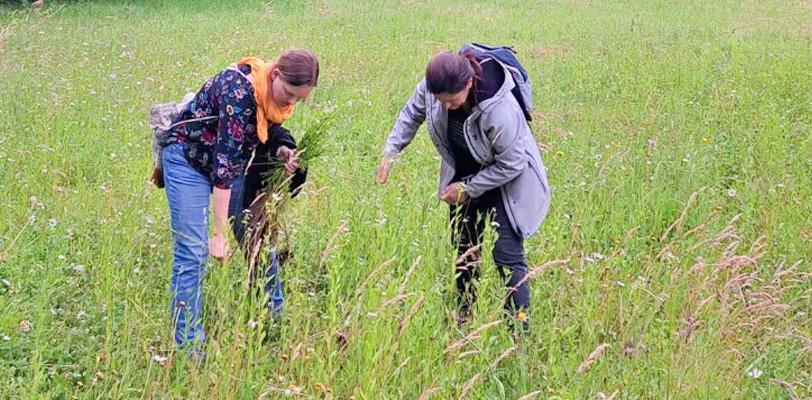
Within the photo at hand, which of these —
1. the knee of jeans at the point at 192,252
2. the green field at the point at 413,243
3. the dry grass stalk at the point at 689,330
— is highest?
the knee of jeans at the point at 192,252

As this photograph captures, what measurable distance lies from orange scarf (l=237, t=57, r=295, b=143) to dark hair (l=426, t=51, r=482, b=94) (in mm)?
656

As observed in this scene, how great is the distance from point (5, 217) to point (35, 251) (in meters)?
0.47

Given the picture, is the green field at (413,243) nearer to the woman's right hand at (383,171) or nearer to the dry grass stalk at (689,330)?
the dry grass stalk at (689,330)

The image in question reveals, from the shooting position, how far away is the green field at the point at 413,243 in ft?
9.55

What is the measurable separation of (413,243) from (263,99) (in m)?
1.22

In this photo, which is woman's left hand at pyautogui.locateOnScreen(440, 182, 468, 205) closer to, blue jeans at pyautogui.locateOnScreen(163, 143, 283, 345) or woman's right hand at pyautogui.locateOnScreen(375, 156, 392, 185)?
woman's right hand at pyautogui.locateOnScreen(375, 156, 392, 185)

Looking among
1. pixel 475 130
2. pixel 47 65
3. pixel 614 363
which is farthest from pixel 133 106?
pixel 614 363

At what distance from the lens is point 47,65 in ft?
25.4

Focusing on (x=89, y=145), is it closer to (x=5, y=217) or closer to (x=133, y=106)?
(x=133, y=106)

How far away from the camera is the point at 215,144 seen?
10.9ft

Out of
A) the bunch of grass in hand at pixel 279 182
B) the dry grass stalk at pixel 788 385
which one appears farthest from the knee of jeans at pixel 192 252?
the dry grass stalk at pixel 788 385

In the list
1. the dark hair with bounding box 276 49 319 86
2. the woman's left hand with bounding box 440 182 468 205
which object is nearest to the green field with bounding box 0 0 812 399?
the woman's left hand with bounding box 440 182 468 205

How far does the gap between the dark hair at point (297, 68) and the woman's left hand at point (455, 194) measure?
84 cm

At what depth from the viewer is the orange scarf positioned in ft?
10.6
